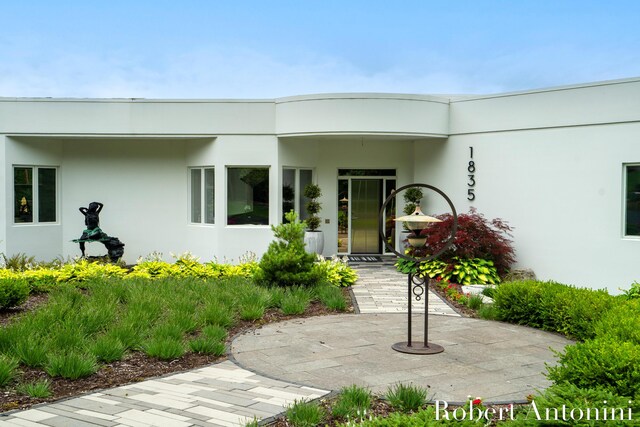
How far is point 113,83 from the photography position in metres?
17.2

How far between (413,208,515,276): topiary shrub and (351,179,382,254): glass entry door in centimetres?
390

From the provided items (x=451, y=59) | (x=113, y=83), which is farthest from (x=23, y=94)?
(x=451, y=59)

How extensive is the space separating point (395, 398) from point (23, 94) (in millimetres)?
14226

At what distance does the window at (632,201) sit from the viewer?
11438 millimetres

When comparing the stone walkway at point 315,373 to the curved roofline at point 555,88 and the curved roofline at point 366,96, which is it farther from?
the curved roofline at point 366,96

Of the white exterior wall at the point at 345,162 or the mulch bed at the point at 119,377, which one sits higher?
the white exterior wall at the point at 345,162

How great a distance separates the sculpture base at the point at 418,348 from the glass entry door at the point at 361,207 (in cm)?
940

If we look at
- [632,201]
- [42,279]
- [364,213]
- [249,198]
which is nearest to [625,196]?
[632,201]

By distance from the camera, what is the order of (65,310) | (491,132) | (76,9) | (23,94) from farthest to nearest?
(23,94) < (491,132) < (76,9) < (65,310)

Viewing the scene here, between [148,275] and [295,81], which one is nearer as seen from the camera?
[148,275]

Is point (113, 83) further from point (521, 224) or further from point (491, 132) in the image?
point (521, 224)

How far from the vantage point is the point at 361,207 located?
17.0 m

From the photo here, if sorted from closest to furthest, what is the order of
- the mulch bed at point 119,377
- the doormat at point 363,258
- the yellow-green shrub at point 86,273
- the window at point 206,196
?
1. the mulch bed at point 119,377
2. the yellow-green shrub at point 86,273
3. the window at point 206,196
4. the doormat at point 363,258

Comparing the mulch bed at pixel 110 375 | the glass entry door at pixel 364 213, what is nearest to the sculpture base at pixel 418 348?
the mulch bed at pixel 110 375
